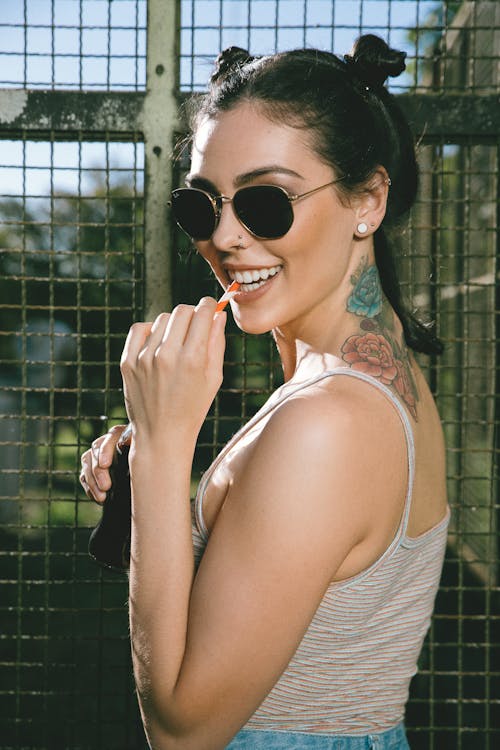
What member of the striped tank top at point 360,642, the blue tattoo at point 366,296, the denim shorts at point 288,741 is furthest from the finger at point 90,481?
the blue tattoo at point 366,296

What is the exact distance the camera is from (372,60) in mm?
1417

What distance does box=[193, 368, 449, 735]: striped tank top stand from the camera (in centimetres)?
118

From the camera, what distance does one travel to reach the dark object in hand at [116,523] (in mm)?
1363

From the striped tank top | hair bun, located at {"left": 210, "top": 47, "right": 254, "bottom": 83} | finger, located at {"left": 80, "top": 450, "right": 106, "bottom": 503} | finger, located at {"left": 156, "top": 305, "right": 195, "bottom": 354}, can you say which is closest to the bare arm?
finger, located at {"left": 156, "top": 305, "right": 195, "bottom": 354}

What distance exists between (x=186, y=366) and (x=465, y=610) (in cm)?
427

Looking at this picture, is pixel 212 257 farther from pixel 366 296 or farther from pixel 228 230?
pixel 366 296

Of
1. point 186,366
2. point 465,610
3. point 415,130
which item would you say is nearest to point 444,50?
point 415,130

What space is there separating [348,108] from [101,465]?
2.92ft

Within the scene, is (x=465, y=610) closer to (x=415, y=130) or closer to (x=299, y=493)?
(x=415, y=130)

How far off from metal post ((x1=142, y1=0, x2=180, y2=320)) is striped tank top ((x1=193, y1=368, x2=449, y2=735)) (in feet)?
3.25

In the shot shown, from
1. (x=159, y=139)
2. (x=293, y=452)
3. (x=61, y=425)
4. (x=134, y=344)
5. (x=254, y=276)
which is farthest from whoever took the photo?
(x=61, y=425)

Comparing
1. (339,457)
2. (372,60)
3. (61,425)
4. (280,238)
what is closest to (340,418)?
(339,457)

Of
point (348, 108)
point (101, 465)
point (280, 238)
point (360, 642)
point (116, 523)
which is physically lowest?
point (360, 642)

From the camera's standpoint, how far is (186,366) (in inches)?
42.2
